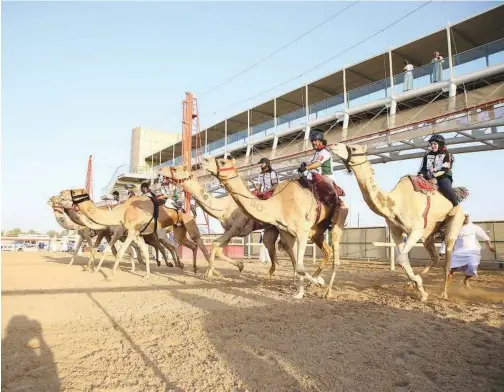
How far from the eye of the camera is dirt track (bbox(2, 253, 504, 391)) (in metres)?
3.20

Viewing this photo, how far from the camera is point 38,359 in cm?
374

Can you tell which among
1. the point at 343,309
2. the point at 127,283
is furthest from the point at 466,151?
the point at 127,283

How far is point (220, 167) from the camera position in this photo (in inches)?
278

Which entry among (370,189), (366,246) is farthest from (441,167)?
(366,246)

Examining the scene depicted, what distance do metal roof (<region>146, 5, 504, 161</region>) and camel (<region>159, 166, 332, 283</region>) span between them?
15700 millimetres

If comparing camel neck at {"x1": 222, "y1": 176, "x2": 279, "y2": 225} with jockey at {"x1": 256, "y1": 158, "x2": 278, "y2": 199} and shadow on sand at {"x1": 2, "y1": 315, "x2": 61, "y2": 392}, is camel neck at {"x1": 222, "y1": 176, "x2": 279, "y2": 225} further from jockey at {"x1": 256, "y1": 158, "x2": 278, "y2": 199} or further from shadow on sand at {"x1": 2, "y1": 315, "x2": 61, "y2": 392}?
shadow on sand at {"x1": 2, "y1": 315, "x2": 61, "y2": 392}

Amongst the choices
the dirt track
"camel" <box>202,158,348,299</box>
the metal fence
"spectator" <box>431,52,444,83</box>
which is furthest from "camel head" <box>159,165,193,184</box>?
"spectator" <box>431,52,444,83</box>

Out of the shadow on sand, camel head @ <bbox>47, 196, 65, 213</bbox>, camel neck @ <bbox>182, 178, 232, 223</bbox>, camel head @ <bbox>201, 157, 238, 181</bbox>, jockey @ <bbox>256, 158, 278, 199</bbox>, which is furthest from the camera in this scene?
camel head @ <bbox>47, 196, 65, 213</bbox>

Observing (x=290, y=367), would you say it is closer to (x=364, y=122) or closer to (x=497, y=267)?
(x=497, y=267)

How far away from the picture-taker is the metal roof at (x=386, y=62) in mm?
18875

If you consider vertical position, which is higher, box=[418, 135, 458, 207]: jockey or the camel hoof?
box=[418, 135, 458, 207]: jockey

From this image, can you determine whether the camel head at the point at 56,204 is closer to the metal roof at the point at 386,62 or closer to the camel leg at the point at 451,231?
the camel leg at the point at 451,231

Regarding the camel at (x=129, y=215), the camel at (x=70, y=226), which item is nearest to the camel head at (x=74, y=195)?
the camel at (x=129, y=215)

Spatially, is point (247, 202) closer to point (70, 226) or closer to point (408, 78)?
point (70, 226)
